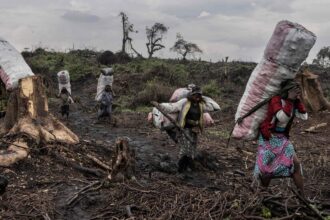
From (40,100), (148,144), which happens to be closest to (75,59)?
(148,144)

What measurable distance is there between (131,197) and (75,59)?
26.9m

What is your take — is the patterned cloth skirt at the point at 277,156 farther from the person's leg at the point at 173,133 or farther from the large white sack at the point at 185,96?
the person's leg at the point at 173,133

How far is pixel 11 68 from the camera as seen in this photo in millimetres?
8727

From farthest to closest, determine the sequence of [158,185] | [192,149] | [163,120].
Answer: [192,149], [163,120], [158,185]

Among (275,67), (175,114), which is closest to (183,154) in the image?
(175,114)

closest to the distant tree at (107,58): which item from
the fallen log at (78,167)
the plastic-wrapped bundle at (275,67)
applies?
the fallen log at (78,167)

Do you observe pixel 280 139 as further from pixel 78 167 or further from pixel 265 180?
pixel 78 167

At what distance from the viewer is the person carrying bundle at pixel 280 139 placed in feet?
17.6

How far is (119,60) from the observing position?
31641 mm

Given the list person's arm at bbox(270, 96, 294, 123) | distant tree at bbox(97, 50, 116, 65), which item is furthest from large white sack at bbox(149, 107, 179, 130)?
distant tree at bbox(97, 50, 116, 65)

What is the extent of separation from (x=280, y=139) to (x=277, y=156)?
0.19 metres

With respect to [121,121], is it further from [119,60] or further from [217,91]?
[119,60]

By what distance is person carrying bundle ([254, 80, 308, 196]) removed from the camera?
5352mm

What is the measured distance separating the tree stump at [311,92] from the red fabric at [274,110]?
9796 mm
